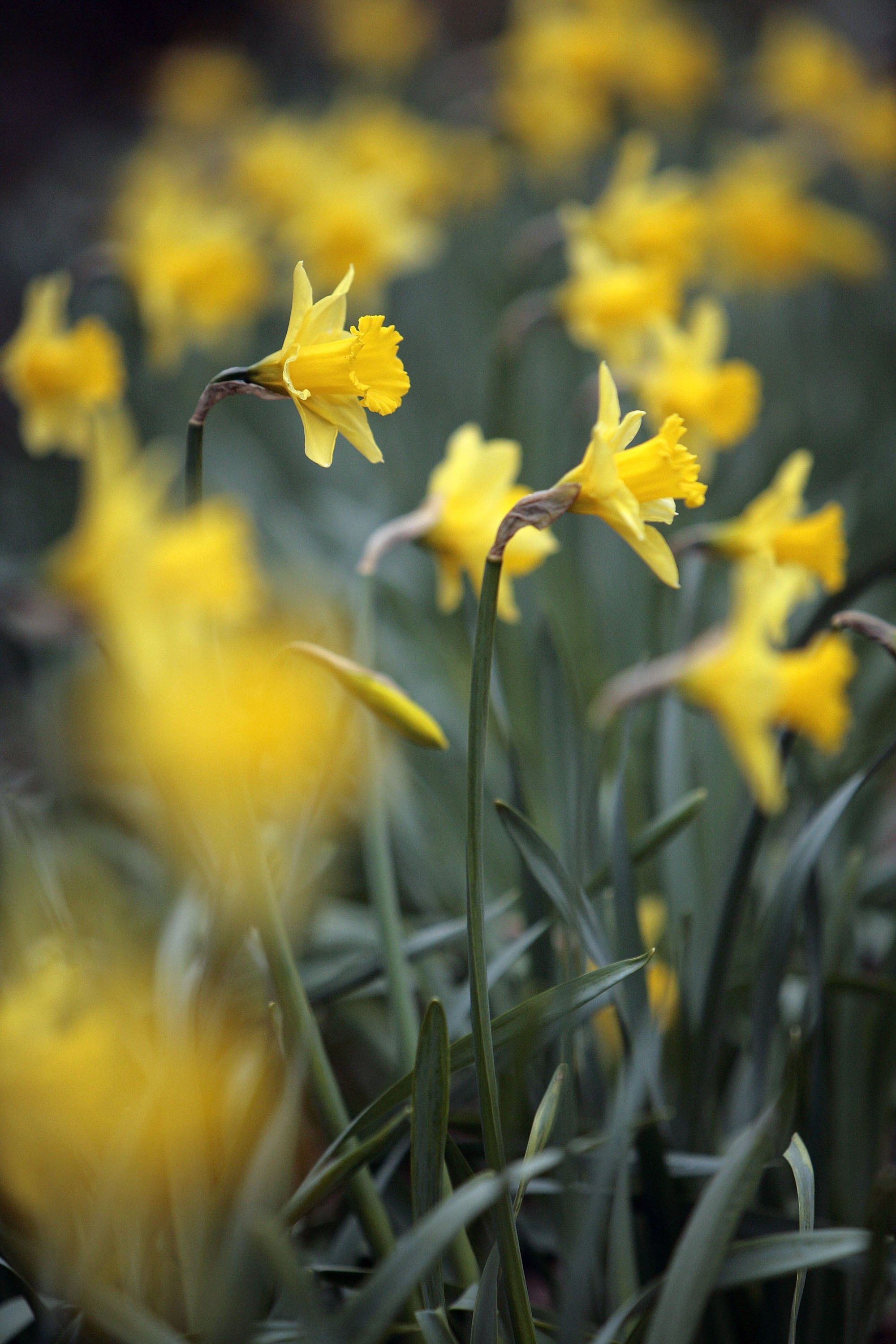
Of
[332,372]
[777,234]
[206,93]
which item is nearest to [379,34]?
A: [206,93]

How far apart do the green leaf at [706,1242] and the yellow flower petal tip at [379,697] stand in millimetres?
370

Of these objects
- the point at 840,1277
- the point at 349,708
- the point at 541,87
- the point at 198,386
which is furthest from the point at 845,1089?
the point at 541,87

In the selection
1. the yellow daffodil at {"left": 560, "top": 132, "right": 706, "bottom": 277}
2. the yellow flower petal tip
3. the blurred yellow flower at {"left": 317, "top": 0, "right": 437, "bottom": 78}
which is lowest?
the yellow flower petal tip

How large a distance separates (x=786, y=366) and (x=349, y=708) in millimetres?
2141

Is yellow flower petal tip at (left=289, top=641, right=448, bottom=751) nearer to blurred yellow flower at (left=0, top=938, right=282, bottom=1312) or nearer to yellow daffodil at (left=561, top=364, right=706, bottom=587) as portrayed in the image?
yellow daffodil at (left=561, top=364, right=706, bottom=587)

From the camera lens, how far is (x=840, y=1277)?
36.4 inches

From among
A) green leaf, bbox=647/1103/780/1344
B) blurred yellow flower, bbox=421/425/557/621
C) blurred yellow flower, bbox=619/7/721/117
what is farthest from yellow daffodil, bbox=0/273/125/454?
blurred yellow flower, bbox=619/7/721/117

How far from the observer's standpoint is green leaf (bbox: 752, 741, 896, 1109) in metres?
0.88

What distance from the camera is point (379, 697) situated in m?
0.79

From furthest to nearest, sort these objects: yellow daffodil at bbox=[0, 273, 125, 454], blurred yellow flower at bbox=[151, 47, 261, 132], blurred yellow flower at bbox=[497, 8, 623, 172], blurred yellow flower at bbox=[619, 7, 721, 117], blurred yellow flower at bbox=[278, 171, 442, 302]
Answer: blurred yellow flower at bbox=[151, 47, 261, 132] < blurred yellow flower at bbox=[619, 7, 721, 117] < blurred yellow flower at bbox=[497, 8, 623, 172] < blurred yellow flower at bbox=[278, 171, 442, 302] < yellow daffodil at bbox=[0, 273, 125, 454]

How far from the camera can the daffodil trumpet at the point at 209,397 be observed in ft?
2.37

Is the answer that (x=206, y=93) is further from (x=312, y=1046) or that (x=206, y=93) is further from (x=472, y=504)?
(x=312, y=1046)

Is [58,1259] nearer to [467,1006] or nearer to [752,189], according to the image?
[467,1006]

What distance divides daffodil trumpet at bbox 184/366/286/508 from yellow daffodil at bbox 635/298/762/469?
0.85 m
